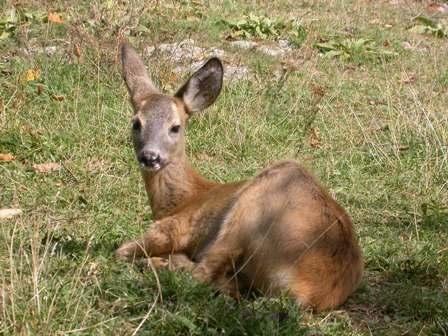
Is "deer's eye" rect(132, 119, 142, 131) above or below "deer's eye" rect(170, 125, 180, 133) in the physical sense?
above

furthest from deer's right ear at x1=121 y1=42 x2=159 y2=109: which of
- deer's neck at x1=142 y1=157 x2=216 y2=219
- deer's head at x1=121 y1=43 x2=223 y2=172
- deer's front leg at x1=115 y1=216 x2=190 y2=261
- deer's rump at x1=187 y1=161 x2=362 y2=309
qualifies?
deer's rump at x1=187 y1=161 x2=362 y2=309

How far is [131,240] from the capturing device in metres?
5.26

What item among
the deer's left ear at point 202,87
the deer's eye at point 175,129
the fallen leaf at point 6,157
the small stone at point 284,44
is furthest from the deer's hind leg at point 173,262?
the small stone at point 284,44

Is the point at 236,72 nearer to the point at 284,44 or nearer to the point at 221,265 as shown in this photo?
the point at 284,44

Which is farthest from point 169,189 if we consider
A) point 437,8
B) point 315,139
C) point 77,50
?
point 437,8

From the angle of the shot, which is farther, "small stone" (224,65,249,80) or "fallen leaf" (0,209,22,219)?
"small stone" (224,65,249,80)

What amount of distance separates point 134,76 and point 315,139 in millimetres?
2368

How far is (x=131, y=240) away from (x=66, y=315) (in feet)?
5.26

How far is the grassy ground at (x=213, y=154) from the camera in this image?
399cm

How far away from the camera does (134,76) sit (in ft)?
19.3

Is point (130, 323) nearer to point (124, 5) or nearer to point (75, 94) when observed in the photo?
point (75, 94)

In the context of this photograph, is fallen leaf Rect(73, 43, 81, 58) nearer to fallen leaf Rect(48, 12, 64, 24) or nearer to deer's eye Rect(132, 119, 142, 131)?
fallen leaf Rect(48, 12, 64, 24)

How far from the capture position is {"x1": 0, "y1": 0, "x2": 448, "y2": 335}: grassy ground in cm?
399

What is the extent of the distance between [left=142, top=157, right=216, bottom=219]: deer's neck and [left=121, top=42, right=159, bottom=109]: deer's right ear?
575mm
